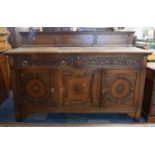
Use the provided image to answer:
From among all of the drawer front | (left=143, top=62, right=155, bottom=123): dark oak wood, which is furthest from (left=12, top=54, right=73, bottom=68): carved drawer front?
(left=143, top=62, right=155, bottom=123): dark oak wood

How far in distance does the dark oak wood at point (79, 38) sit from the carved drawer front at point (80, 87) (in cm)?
52

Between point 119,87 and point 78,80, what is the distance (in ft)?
1.43

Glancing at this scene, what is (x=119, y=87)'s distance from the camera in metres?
1.75

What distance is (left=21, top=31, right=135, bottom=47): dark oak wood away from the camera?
6.70 ft

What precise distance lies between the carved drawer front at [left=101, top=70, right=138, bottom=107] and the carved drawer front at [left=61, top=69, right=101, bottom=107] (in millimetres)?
83

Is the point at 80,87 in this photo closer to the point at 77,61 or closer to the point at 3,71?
the point at 77,61

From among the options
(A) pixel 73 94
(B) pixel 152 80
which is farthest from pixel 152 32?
(A) pixel 73 94

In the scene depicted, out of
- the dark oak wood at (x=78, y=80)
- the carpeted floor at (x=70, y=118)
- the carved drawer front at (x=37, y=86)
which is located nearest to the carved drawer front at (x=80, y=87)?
the dark oak wood at (x=78, y=80)

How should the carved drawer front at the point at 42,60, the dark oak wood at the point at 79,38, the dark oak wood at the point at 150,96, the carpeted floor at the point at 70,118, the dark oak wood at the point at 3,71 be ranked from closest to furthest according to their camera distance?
the carved drawer front at the point at 42,60 < the dark oak wood at the point at 150,96 < the carpeted floor at the point at 70,118 < the dark oak wood at the point at 79,38 < the dark oak wood at the point at 3,71

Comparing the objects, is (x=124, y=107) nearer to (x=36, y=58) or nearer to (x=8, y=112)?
(x=36, y=58)

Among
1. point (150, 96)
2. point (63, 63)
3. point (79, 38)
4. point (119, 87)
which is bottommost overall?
point (150, 96)

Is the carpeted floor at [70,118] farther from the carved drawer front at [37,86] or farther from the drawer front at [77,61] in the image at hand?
the drawer front at [77,61]

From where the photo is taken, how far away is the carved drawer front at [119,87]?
1.70 metres

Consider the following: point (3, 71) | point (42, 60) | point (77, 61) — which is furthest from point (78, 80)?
point (3, 71)
